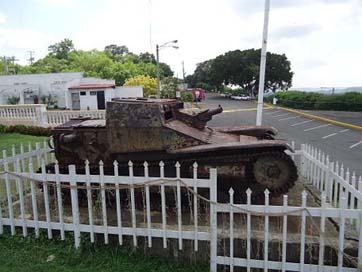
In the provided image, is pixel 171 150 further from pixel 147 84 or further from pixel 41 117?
pixel 147 84

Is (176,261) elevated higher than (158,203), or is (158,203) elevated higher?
(158,203)

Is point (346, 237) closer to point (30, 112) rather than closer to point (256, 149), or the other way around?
point (256, 149)

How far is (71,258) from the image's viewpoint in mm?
4203

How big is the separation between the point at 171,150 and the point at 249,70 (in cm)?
5040

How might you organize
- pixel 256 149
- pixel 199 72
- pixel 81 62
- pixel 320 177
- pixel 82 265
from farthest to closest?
pixel 199 72, pixel 81 62, pixel 320 177, pixel 256 149, pixel 82 265

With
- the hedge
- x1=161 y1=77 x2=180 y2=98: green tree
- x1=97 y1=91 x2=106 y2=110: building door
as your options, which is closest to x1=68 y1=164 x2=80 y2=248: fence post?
the hedge

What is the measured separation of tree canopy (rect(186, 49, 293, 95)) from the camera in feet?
172

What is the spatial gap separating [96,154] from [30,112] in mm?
13463

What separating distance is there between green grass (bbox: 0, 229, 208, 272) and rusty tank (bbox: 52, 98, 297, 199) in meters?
1.30

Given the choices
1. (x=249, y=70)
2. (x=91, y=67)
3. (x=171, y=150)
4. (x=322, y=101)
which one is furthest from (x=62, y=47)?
(x=171, y=150)

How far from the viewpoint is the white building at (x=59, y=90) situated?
30.3m

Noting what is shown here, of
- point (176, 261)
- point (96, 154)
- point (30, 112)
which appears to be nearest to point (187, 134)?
point (96, 154)

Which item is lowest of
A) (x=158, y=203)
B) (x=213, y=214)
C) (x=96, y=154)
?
(x=158, y=203)

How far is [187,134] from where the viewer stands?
16.4 feet
